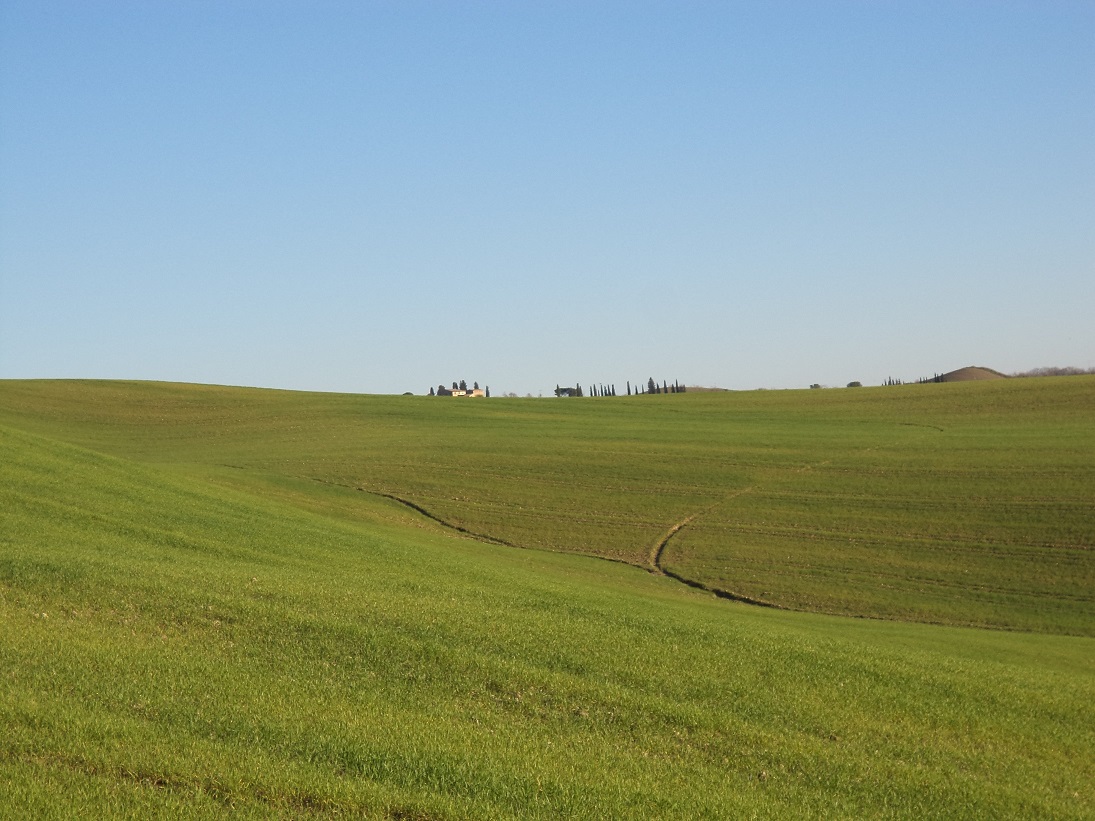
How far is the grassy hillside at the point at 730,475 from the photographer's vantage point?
34094 millimetres

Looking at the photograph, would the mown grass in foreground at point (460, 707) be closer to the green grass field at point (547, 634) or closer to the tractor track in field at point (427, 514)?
the green grass field at point (547, 634)

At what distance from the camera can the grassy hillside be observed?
34.1 m

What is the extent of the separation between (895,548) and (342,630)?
2638 centimetres

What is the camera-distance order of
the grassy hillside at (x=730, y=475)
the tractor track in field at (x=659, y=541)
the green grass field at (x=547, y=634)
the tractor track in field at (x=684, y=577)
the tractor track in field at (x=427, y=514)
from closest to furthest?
the green grass field at (x=547, y=634), the tractor track in field at (x=684, y=577), the tractor track in field at (x=659, y=541), the grassy hillside at (x=730, y=475), the tractor track in field at (x=427, y=514)

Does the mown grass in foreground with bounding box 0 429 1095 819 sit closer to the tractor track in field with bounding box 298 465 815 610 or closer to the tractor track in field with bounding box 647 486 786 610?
the tractor track in field with bounding box 647 486 786 610

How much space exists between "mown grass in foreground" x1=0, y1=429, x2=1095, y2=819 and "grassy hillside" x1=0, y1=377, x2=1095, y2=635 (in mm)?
11431

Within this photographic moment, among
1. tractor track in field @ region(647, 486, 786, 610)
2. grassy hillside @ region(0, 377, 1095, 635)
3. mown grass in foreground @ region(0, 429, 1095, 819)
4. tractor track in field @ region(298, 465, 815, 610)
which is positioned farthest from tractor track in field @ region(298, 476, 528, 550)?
mown grass in foreground @ region(0, 429, 1095, 819)

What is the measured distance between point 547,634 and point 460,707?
13.5 ft

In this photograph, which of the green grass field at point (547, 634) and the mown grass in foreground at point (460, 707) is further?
the green grass field at point (547, 634)

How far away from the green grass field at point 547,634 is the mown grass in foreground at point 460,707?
0.18ft

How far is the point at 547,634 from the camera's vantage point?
54.4 feet

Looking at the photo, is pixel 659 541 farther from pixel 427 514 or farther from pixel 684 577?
pixel 427 514

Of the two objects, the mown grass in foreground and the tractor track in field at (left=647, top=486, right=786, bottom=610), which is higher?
the mown grass in foreground

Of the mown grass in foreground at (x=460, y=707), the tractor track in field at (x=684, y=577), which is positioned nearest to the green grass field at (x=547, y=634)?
the mown grass in foreground at (x=460, y=707)
